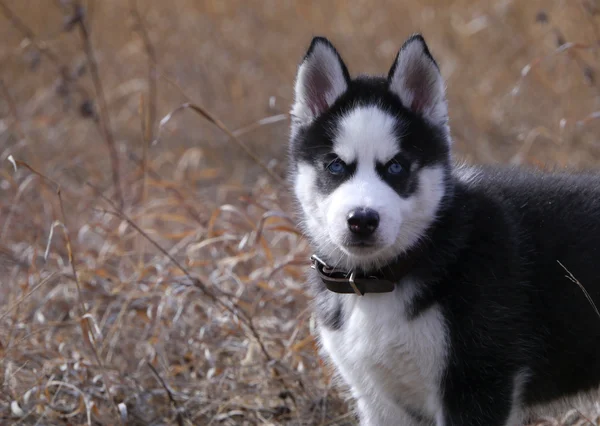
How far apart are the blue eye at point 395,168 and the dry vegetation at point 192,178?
1263mm

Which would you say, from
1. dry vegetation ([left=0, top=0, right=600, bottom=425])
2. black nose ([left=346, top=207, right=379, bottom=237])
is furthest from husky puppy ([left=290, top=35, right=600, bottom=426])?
dry vegetation ([left=0, top=0, right=600, bottom=425])

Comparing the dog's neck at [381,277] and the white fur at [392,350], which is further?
the dog's neck at [381,277]

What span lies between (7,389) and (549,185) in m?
2.50

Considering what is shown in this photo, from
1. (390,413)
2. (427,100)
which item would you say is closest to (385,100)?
(427,100)

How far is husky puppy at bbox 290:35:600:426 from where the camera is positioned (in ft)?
10.2

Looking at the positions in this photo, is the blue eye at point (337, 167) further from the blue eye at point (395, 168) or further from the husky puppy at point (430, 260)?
the blue eye at point (395, 168)

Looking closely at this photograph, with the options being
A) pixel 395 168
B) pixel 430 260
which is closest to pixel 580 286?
pixel 430 260

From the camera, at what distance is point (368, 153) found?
3.17m

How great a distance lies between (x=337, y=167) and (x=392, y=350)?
2.29ft

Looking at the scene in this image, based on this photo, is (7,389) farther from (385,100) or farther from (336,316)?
(385,100)

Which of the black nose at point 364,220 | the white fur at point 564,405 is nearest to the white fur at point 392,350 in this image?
the black nose at point 364,220

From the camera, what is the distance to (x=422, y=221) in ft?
10.6

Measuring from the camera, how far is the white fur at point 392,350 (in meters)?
3.09

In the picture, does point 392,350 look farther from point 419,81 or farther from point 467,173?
point 419,81
